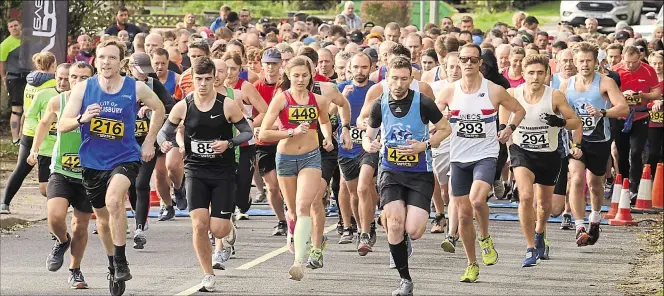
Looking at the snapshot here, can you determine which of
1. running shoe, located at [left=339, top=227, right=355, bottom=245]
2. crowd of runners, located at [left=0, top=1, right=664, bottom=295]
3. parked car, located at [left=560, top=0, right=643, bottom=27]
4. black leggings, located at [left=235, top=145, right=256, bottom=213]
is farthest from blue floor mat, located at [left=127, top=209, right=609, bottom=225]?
parked car, located at [left=560, top=0, right=643, bottom=27]

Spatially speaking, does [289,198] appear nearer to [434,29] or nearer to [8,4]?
[434,29]

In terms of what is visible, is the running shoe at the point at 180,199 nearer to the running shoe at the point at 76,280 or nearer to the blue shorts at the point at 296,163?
the blue shorts at the point at 296,163

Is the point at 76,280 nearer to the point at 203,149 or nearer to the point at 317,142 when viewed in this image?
the point at 203,149

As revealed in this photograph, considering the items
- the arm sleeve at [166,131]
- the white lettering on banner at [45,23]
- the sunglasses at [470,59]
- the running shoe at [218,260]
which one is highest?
the white lettering on banner at [45,23]

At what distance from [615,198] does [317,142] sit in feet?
17.3

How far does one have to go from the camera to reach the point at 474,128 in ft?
→ 41.6

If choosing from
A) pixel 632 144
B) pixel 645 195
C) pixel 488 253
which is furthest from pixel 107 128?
pixel 632 144

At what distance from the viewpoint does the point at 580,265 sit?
45.3ft

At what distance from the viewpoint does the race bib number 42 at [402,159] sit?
12055 mm

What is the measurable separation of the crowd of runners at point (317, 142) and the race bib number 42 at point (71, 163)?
0.04 ft

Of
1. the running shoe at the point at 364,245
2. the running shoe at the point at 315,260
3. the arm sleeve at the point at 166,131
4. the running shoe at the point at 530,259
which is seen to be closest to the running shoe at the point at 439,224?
the running shoe at the point at 364,245

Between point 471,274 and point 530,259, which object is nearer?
point 471,274

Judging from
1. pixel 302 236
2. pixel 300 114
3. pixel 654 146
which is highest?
pixel 300 114

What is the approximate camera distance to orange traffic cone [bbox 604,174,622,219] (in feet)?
55.2
